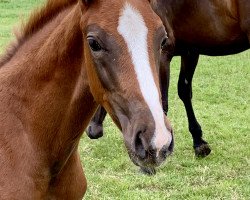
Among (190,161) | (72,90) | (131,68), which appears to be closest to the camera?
(131,68)

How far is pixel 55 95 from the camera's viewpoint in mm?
2941

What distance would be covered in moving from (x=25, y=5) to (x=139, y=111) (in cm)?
1620

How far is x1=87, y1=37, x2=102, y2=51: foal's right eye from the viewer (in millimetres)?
2561

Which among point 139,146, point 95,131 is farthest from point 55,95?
point 95,131

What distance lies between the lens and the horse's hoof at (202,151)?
5602mm

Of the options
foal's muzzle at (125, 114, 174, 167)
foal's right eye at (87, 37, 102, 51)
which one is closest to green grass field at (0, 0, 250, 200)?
foal's right eye at (87, 37, 102, 51)

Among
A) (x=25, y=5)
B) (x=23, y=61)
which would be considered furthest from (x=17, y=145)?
(x=25, y=5)

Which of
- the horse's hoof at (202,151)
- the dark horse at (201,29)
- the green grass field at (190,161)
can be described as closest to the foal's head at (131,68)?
the green grass field at (190,161)

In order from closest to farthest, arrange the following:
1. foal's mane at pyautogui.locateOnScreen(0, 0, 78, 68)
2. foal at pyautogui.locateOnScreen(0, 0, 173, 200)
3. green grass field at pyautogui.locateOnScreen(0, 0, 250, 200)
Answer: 1. foal at pyautogui.locateOnScreen(0, 0, 173, 200)
2. foal's mane at pyautogui.locateOnScreen(0, 0, 78, 68)
3. green grass field at pyautogui.locateOnScreen(0, 0, 250, 200)

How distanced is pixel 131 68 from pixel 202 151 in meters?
3.27

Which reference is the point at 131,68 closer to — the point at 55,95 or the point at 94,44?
the point at 94,44

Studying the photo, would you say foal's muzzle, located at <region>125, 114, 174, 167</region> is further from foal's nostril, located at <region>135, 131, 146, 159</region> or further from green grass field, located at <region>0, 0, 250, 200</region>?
green grass field, located at <region>0, 0, 250, 200</region>

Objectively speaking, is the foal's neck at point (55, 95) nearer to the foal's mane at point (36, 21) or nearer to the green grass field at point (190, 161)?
the foal's mane at point (36, 21)

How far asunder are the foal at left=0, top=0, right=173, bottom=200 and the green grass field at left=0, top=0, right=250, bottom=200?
390 mm
